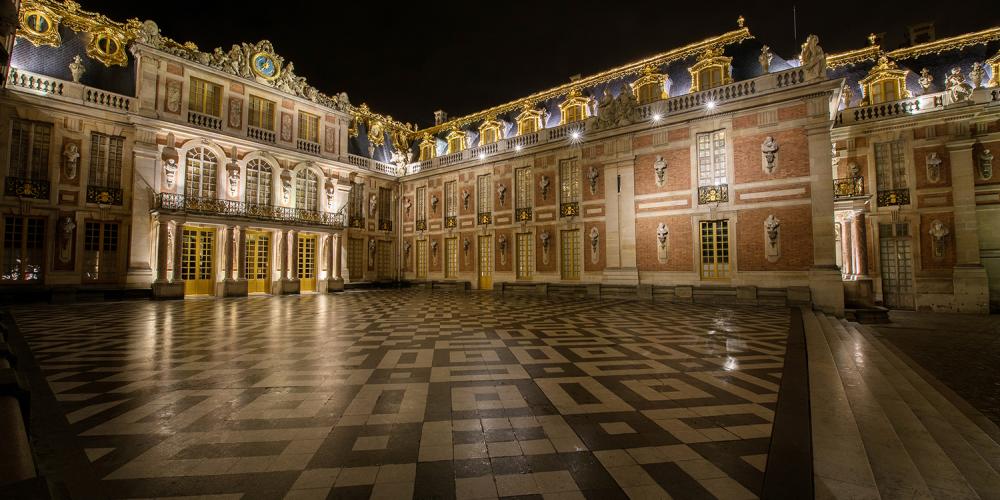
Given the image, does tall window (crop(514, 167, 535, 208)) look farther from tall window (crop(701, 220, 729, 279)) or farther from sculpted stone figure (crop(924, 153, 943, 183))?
sculpted stone figure (crop(924, 153, 943, 183))

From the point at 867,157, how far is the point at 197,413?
24967mm

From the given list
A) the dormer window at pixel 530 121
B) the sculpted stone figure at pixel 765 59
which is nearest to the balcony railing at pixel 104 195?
the dormer window at pixel 530 121

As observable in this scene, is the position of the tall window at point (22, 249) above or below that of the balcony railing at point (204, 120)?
below

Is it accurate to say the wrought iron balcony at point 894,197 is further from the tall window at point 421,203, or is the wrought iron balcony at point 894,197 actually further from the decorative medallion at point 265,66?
the decorative medallion at point 265,66

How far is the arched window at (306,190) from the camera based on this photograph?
2392 centimetres

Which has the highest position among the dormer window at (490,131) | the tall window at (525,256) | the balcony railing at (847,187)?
the dormer window at (490,131)

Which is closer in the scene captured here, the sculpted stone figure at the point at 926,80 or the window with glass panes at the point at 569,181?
the sculpted stone figure at the point at 926,80

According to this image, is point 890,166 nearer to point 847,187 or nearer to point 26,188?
point 847,187

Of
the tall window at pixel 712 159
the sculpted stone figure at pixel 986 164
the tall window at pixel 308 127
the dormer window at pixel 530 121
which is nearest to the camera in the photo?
the sculpted stone figure at pixel 986 164

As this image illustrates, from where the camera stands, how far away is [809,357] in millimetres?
6184

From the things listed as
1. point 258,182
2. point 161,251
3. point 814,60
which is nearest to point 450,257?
point 258,182

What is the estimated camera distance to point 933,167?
17.1 meters

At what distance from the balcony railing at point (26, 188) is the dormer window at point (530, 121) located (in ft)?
72.0

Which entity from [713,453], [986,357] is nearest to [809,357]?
[713,453]
